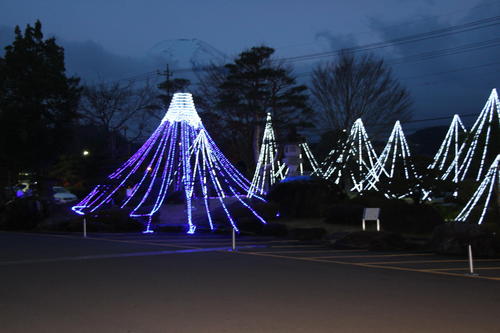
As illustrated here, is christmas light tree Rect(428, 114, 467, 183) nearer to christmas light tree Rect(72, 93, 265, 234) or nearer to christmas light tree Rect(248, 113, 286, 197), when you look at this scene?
christmas light tree Rect(72, 93, 265, 234)

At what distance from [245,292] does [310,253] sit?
6811mm

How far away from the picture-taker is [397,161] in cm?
2647

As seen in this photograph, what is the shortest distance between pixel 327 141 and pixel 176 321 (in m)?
30.7

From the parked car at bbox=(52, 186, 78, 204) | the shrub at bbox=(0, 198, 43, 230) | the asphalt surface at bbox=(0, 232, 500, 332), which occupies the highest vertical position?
the parked car at bbox=(52, 186, 78, 204)

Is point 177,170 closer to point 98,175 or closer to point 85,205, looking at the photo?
point 85,205

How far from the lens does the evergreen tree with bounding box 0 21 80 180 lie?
34969mm

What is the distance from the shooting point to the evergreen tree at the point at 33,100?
3497 cm

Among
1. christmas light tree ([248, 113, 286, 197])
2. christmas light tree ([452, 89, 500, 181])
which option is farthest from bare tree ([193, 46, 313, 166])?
christmas light tree ([452, 89, 500, 181])

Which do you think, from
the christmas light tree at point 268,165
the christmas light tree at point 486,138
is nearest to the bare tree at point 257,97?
the christmas light tree at point 268,165

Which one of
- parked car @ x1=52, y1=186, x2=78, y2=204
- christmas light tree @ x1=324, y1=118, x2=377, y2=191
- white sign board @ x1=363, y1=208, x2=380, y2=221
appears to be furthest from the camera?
parked car @ x1=52, y1=186, x2=78, y2=204

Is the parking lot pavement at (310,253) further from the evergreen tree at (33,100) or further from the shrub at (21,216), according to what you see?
the evergreen tree at (33,100)

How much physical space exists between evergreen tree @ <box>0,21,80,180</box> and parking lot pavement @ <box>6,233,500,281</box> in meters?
17.5

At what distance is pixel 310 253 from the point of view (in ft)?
52.7

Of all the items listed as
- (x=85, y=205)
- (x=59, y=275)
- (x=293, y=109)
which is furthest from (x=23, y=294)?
(x=293, y=109)
